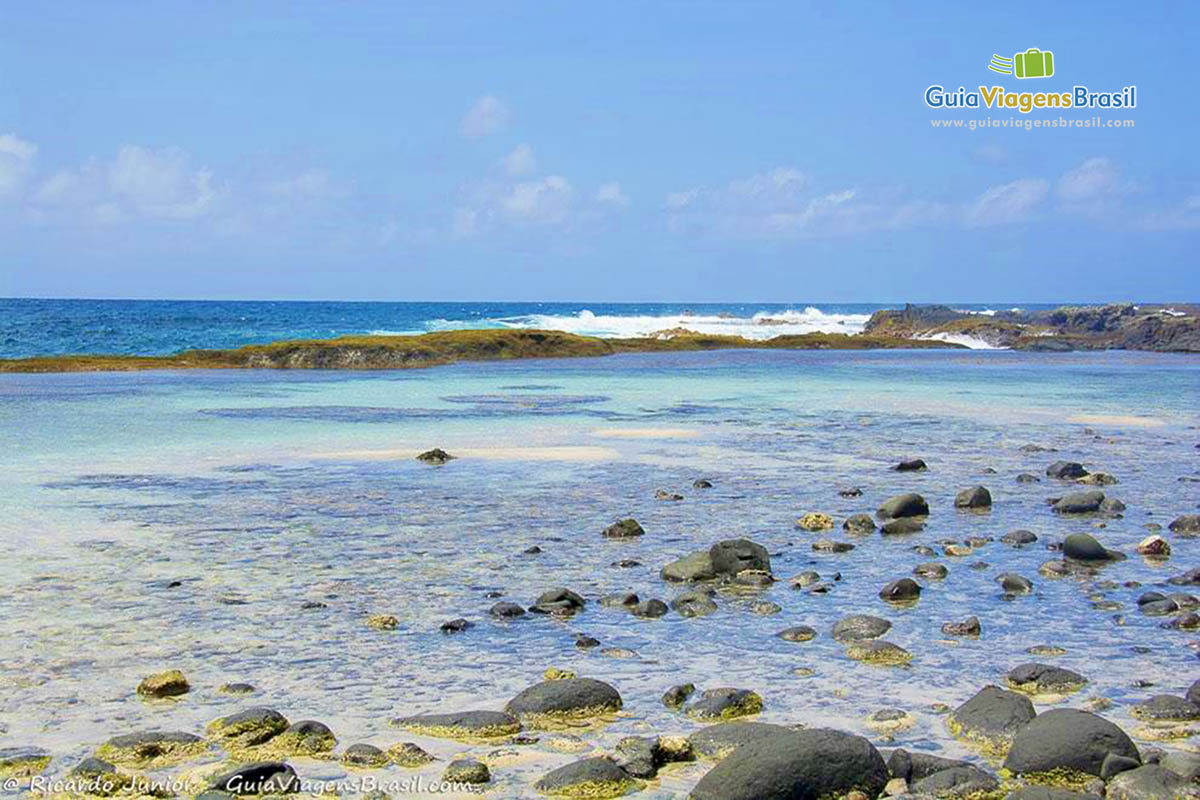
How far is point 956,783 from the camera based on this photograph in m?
6.70

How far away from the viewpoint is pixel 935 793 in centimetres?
664

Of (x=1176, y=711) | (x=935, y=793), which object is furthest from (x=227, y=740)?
(x=1176, y=711)

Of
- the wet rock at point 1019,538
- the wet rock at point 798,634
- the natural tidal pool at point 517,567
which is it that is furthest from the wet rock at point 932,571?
the wet rock at point 798,634

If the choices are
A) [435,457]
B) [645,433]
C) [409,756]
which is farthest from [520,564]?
[645,433]

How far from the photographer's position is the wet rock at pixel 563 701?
26.4 feet

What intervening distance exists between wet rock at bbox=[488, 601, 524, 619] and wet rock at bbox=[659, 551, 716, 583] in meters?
2.12

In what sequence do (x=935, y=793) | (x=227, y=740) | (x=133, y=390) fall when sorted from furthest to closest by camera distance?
(x=133, y=390)
(x=227, y=740)
(x=935, y=793)

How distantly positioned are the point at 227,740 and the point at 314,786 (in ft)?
3.34

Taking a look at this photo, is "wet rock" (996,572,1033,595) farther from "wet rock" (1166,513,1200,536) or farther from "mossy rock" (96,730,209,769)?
"mossy rock" (96,730,209,769)

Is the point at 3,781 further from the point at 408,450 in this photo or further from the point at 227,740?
the point at 408,450

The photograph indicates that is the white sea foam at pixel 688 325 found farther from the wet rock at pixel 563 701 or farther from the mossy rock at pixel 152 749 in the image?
the mossy rock at pixel 152 749

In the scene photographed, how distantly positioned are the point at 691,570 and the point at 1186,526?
7.19m

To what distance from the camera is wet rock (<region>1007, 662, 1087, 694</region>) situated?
8609 mm

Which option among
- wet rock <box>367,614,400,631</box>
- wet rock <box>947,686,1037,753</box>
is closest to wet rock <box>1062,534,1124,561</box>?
wet rock <box>947,686,1037,753</box>
